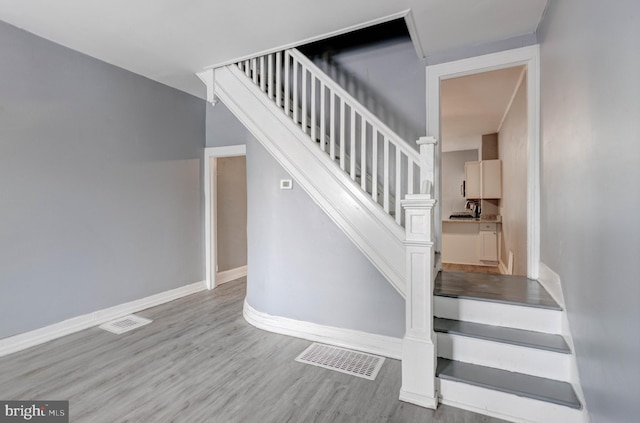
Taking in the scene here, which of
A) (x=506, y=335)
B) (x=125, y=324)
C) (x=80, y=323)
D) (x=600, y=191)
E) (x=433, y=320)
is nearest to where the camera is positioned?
(x=600, y=191)

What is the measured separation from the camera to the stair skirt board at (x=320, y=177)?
2.43 metres

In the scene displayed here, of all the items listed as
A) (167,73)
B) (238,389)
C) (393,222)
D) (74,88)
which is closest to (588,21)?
(393,222)

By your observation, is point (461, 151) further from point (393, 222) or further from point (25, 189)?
point (25, 189)

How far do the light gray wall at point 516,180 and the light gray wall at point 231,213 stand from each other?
405cm

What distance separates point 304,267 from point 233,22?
219 centimetres

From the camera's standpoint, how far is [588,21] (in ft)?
5.06

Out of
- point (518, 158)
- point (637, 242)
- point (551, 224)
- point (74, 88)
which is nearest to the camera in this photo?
point (637, 242)

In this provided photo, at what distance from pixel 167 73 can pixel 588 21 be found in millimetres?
3757

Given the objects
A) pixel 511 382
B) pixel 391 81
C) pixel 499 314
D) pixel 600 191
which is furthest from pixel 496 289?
pixel 391 81

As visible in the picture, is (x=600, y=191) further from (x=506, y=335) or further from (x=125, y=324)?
(x=125, y=324)

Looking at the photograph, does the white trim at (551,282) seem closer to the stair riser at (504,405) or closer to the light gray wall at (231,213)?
the stair riser at (504,405)

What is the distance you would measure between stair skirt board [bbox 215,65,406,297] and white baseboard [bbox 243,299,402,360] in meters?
0.54

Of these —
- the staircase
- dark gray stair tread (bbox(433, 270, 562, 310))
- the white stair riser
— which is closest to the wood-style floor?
the staircase

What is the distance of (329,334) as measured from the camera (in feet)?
9.34
